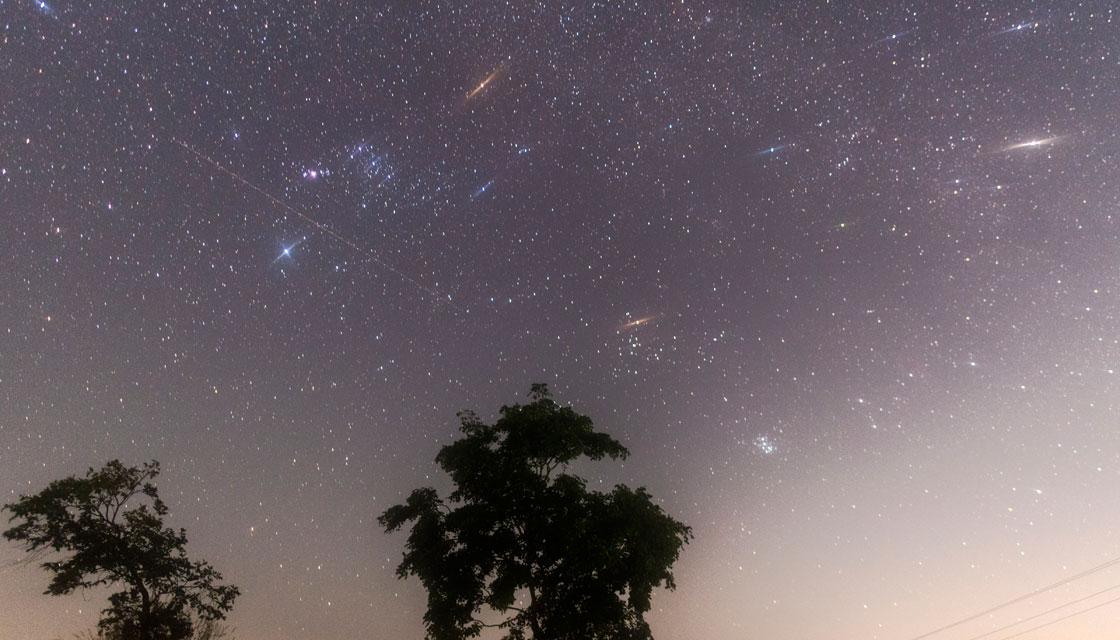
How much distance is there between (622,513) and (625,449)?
125 inches

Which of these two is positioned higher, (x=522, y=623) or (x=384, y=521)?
(x=384, y=521)

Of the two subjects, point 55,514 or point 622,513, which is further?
point 55,514

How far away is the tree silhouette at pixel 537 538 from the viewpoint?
70.1ft

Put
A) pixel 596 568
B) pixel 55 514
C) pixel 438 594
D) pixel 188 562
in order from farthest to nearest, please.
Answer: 1. pixel 188 562
2. pixel 55 514
3. pixel 438 594
4. pixel 596 568

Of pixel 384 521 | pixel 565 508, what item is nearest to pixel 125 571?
pixel 384 521

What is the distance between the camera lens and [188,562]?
26.6 m

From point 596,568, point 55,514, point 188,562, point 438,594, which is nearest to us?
point 596,568

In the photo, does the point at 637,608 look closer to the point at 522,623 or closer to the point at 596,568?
the point at 596,568

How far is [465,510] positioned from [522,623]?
3.81 m

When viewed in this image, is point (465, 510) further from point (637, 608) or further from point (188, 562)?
point (188, 562)

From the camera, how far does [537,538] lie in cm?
2212

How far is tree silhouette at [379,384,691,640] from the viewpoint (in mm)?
21375

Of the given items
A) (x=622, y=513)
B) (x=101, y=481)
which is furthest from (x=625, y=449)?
(x=101, y=481)

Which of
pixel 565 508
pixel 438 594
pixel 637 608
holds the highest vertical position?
pixel 565 508
